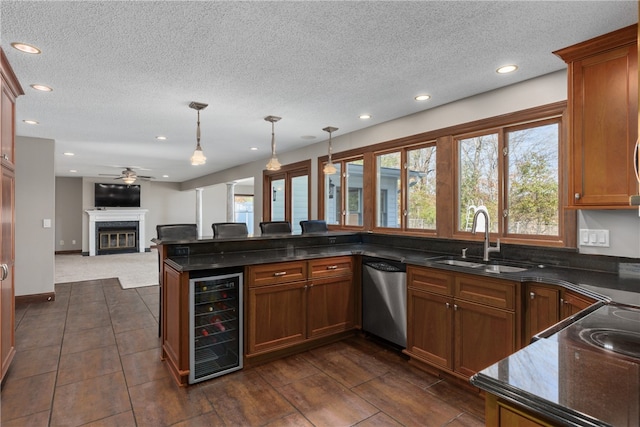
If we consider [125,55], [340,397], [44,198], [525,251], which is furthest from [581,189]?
[44,198]

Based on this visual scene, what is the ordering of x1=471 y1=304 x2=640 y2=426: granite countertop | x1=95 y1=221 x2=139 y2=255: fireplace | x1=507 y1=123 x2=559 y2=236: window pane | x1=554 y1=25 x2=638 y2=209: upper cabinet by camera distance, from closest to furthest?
x1=471 y1=304 x2=640 y2=426: granite countertop
x1=554 y1=25 x2=638 y2=209: upper cabinet
x1=507 y1=123 x2=559 y2=236: window pane
x1=95 y1=221 x2=139 y2=255: fireplace

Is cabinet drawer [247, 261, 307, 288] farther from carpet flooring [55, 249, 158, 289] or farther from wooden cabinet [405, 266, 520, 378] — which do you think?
carpet flooring [55, 249, 158, 289]

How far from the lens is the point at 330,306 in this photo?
330 cm

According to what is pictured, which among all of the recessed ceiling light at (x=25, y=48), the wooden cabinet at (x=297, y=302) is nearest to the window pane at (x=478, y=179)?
the wooden cabinet at (x=297, y=302)

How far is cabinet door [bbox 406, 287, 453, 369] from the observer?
259 centimetres

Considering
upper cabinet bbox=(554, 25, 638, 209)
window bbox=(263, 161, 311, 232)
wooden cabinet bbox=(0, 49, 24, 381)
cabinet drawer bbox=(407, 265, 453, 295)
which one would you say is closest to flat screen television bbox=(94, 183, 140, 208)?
window bbox=(263, 161, 311, 232)

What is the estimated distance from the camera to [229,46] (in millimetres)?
2240

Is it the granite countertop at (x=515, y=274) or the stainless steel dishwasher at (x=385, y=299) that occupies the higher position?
the granite countertop at (x=515, y=274)

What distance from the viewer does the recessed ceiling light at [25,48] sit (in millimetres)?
2191

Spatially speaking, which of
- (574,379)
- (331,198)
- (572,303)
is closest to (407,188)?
(331,198)

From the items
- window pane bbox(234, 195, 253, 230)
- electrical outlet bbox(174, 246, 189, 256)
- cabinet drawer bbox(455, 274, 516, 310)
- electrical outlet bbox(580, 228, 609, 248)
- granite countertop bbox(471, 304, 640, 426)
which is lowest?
cabinet drawer bbox(455, 274, 516, 310)

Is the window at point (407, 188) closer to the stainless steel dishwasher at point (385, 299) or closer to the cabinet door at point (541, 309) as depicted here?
the stainless steel dishwasher at point (385, 299)

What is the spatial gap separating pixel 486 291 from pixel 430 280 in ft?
1.50

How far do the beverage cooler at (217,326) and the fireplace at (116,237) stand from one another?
9431 mm
